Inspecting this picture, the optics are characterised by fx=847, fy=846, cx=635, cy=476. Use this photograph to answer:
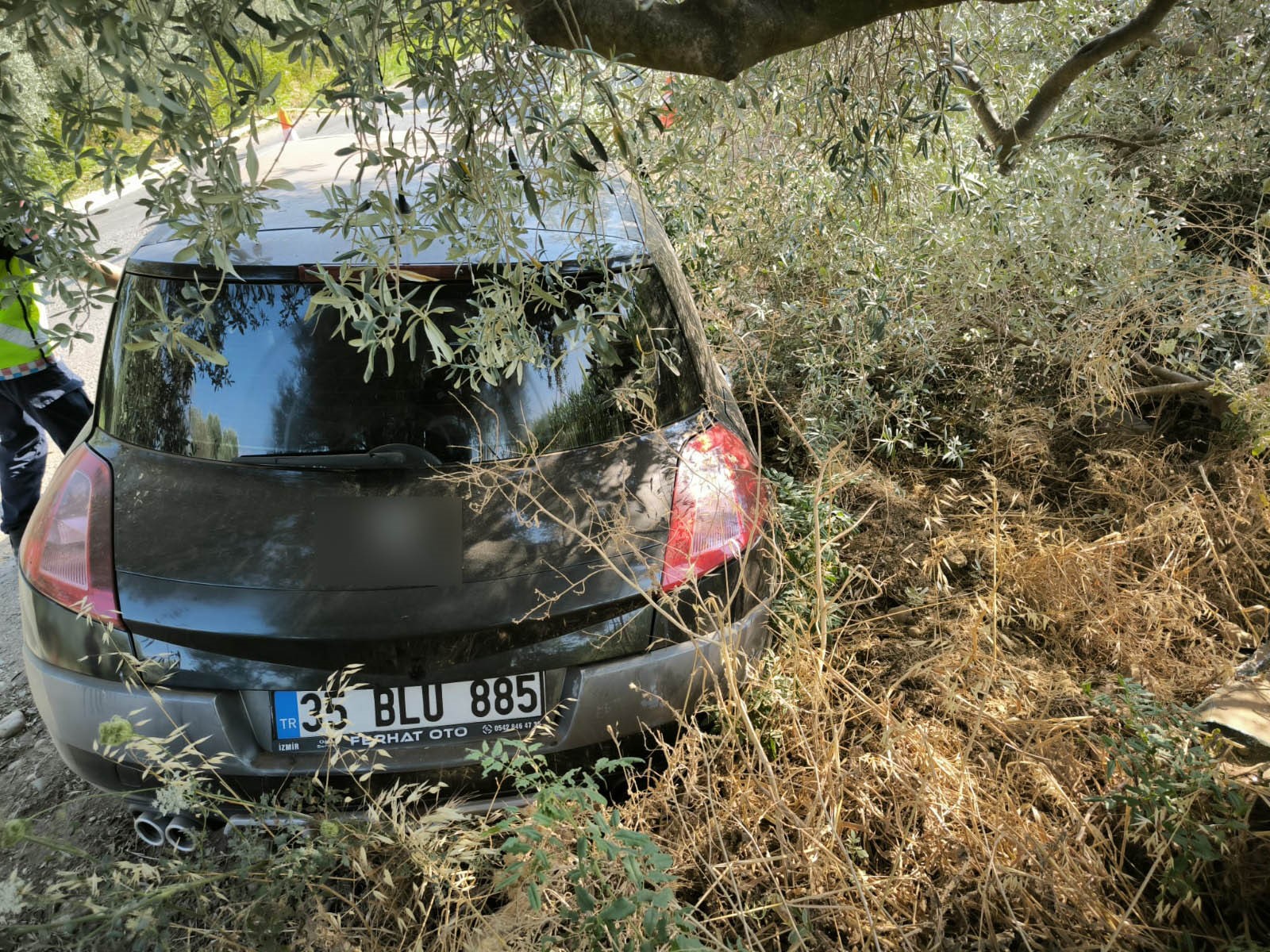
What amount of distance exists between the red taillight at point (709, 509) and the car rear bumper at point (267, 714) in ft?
0.69

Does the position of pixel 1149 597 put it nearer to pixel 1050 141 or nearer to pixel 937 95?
pixel 937 95

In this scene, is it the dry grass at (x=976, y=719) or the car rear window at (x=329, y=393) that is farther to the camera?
the car rear window at (x=329, y=393)

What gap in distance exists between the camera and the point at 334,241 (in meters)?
2.40

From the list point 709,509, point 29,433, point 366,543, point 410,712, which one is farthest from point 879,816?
point 29,433

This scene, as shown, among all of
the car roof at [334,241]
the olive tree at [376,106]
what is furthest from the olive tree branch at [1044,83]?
the car roof at [334,241]

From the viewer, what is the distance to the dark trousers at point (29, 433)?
423 cm

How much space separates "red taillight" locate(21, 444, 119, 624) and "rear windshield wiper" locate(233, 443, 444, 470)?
45 centimetres

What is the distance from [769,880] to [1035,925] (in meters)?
0.61

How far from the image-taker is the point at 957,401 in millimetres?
4336

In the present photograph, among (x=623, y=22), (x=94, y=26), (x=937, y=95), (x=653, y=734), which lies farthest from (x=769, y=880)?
(x=937, y=95)

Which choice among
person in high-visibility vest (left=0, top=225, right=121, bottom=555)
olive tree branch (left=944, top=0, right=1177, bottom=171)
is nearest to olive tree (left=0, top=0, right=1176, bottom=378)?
olive tree branch (left=944, top=0, right=1177, bottom=171)

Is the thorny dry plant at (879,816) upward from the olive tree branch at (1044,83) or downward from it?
downward

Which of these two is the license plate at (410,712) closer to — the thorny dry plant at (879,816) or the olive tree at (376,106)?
the thorny dry plant at (879,816)

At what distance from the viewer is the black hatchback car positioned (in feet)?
6.83
